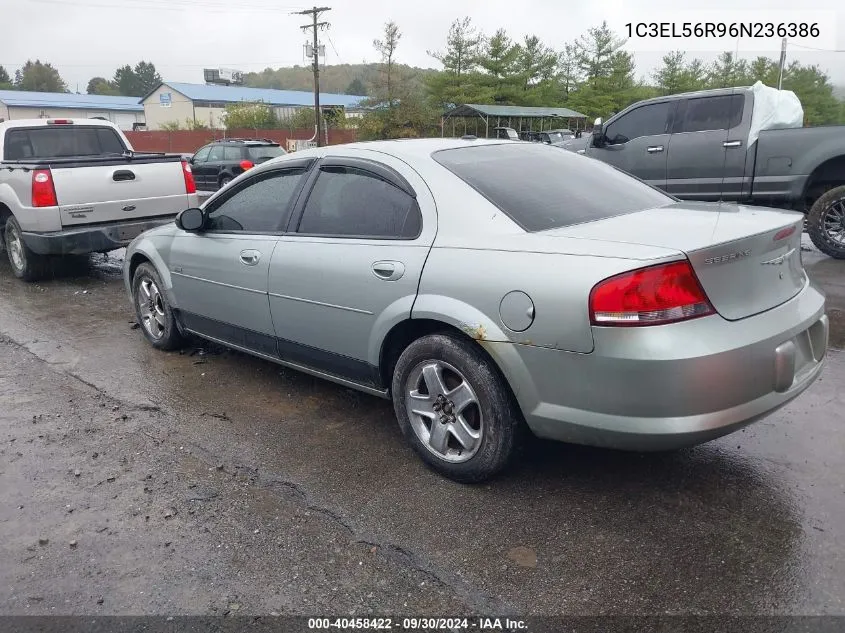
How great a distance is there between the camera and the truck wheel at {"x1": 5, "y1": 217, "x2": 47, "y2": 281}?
318 inches

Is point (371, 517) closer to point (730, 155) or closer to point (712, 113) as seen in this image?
point (730, 155)

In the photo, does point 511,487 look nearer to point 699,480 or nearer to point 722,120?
point 699,480

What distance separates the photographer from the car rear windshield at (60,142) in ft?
28.3

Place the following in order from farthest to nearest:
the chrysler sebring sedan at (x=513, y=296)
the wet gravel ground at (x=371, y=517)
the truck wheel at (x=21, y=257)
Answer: the truck wheel at (x=21, y=257) < the chrysler sebring sedan at (x=513, y=296) < the wet gravel ground at (x=371, y=517)

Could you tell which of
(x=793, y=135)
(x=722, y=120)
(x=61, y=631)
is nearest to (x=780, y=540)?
(x=61, y=631)

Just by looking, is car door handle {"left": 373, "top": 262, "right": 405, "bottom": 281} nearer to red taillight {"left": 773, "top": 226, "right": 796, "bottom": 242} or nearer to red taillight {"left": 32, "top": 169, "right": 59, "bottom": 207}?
red taillight {"left": 773, "top": 226, "right": 796, "bottom": 242}

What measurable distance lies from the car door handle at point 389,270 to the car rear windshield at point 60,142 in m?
7.14

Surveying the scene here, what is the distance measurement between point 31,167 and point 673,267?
7.14 metres

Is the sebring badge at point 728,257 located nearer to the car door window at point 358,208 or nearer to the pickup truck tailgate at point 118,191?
the car door window at point 358,208

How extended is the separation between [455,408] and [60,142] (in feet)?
26.6

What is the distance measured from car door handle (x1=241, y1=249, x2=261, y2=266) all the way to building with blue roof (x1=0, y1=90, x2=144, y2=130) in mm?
67555

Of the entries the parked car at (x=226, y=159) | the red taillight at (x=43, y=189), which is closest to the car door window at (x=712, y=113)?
the red taillight at (x=43, y=189)

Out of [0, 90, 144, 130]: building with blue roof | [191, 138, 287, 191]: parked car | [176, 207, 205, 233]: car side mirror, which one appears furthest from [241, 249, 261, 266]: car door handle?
[0, 90, 144, 130]: building with blue roof

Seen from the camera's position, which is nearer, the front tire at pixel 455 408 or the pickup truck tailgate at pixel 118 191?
the front tire at pixel 455 408
